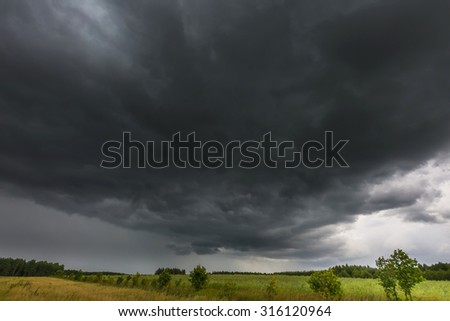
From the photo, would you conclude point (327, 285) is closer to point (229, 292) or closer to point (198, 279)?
point (229, 292)

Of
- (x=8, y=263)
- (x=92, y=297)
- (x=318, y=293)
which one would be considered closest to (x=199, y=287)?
(x=318, y=293)

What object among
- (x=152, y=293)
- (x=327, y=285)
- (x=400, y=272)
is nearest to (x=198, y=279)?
(x=152, y=293)

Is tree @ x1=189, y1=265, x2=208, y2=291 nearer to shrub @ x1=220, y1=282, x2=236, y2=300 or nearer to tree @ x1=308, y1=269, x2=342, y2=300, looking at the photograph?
shrub @ x1=220, y1=282, x2=236, y2=300

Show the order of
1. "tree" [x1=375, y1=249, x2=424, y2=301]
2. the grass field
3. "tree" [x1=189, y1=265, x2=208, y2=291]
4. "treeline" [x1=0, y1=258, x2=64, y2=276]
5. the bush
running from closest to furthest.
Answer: the grass field
"tree" [x1=375, y1=249, x2=424, y2=301]
"tree" [x1=189, y1=265, x2=208, y2=291]
the bush
"treeline" [x1=0, y1=258, x2=64, y2=276]

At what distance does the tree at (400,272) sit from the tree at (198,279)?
31.2m

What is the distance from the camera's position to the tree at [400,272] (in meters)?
38.0

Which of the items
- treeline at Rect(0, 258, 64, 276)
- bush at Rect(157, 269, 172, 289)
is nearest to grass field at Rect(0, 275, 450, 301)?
bush at Rect(157, 269, 172, 289)

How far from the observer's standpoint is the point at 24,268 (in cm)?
17000

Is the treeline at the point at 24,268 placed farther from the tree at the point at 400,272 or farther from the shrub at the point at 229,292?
the tree at the point at 400,272

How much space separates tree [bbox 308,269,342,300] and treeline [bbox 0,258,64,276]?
528 ft

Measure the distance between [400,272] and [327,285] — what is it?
8.85 metres

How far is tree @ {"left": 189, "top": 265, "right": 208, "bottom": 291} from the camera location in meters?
58.6

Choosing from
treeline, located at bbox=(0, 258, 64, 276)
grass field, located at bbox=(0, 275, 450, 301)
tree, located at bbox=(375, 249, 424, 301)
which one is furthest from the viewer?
treeline, located at bbox=(0, 258, 64, 276)

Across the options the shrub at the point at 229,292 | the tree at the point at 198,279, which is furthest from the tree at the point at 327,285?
the tree at the point at 198,279
